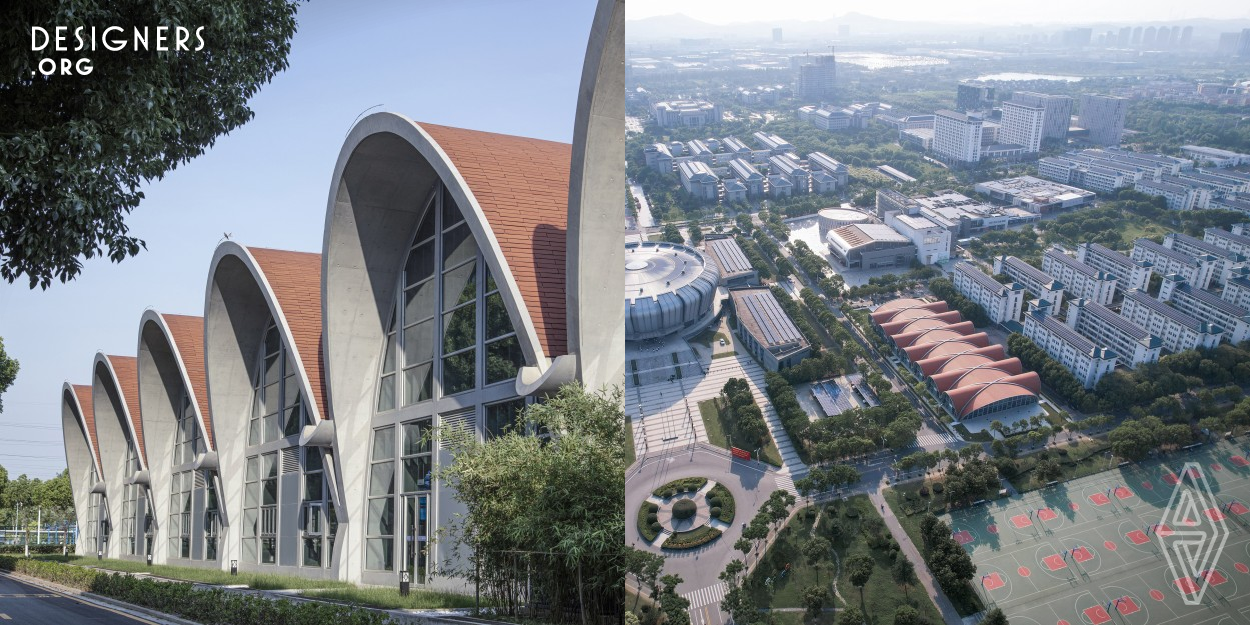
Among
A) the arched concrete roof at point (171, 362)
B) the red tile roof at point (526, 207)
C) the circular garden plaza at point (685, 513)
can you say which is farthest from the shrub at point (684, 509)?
the arched concrete roof at point (171, 362)

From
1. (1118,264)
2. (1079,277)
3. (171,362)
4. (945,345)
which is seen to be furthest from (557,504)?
(171,362)

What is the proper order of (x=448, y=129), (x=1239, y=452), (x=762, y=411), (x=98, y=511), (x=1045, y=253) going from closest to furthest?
(x=1239, y=452) < (x=1045, y=253) < (x=762, y=411) < (x=448, y=129) < (x=98, y=511)

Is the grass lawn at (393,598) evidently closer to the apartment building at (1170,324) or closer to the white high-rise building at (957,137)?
the white high-rise building at (957,137)

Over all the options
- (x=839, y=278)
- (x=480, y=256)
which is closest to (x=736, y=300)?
(x=839, y=278)

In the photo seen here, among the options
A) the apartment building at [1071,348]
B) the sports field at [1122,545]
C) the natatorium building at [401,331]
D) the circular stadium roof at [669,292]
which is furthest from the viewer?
the natatorium building at [401,331]

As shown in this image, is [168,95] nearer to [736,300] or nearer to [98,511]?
[736,300]

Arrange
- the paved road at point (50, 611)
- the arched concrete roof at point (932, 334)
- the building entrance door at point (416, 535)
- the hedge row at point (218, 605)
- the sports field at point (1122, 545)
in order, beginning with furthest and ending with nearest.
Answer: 1. the building entrance door at point (416, 535)
2. the paved road at point (50, 611)
3. the hedge row at point (218, 605)
4. the arched concrete roof at point (932, 334)
5. the sports field at point (1122, 545)
